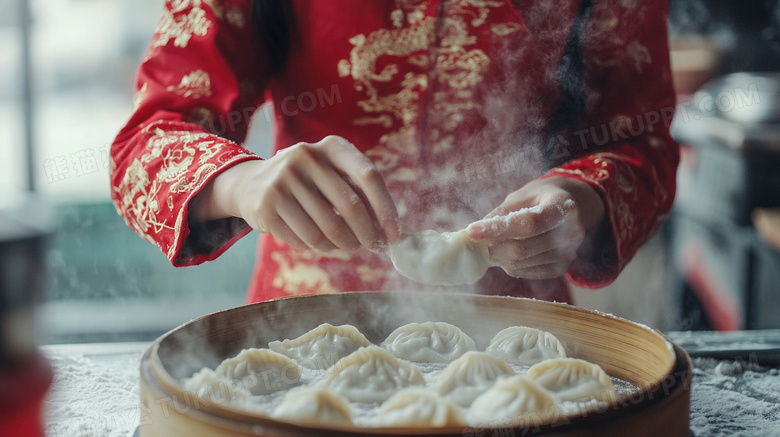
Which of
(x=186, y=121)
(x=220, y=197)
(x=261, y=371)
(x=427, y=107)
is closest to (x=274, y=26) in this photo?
(x=186, y=121)

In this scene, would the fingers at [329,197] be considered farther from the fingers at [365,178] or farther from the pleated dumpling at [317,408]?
the pleated dumpling at [317,408]

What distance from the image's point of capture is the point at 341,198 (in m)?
1.28

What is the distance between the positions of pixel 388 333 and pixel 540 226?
1.69 ft

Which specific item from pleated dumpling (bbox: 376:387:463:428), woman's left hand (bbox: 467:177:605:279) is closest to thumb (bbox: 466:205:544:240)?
woman's left hand (bbox: 467:177:605:279)

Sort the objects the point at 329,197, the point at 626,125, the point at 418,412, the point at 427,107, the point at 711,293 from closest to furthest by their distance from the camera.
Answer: the point at 418,412
the point at 329,197
the point at 427,107
the point at 626,125
the point at 711,293

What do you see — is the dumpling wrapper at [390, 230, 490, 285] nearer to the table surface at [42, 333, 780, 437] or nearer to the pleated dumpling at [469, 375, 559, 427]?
the pleated dumpling at [469, 375, 559, 427]

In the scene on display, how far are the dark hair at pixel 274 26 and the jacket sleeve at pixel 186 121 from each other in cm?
5

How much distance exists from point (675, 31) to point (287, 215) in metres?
5.27

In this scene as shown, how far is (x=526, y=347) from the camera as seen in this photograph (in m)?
1.53

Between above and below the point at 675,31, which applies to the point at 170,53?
above

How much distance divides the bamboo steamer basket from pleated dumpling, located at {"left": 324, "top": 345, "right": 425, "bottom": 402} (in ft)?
0.95

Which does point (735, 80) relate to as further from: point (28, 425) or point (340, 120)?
point (28, 425)

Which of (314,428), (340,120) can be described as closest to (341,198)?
(314,428)

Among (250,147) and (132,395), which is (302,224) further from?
(250,147)
